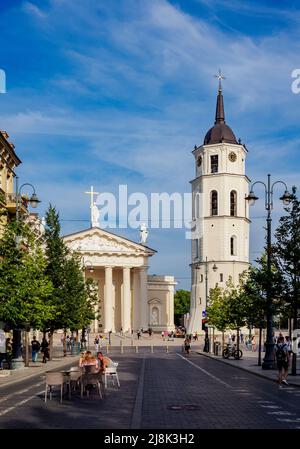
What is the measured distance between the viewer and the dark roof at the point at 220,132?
389ft

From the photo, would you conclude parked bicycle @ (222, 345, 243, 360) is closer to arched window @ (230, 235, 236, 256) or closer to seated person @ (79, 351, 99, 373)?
seated person @ (79, 351, 99, 373)

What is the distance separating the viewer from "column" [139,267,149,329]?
4862 inches

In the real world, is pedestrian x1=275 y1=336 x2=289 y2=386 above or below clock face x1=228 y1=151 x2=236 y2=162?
below

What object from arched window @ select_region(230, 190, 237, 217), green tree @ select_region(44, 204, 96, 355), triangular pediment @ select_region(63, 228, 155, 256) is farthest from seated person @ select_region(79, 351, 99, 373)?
triangular pediment @ select_region(63, 228, 155, 256)

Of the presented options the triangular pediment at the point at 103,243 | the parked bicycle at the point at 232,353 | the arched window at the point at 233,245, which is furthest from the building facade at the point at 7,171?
the triangular pediment at the point at 103,243

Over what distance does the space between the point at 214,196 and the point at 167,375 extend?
84.4 meters

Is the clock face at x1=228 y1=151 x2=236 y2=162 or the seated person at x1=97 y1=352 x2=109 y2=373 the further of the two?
the clock face at x1=228 y1=151 x2=236 y2=162

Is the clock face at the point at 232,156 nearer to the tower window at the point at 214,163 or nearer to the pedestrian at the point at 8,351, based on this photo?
the tower window at the point at 214,163

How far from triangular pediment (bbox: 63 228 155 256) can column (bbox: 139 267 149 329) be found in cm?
360

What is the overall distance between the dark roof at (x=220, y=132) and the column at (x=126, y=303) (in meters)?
25.4

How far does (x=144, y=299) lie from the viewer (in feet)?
408

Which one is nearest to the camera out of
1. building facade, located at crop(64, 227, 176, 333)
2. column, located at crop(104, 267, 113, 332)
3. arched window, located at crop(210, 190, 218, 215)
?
arched window, located at crop(210, 190, 218, 215)
